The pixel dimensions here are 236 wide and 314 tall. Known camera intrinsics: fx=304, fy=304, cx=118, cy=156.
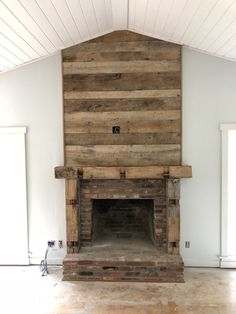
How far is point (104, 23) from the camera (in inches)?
149

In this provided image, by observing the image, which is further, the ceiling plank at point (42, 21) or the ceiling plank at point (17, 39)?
the ceiling plank at point (17, 39)

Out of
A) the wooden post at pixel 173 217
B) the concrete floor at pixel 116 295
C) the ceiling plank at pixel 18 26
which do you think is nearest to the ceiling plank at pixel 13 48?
the ceiling plank at pixel 18 26

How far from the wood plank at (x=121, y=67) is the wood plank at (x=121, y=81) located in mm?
54

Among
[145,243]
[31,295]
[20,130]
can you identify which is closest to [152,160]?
[145,243]

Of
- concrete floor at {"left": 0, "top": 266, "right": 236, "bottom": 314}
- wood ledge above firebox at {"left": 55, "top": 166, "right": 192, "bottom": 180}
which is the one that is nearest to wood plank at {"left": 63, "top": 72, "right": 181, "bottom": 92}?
wood ledge above firebox at {"left": 55, "top": 166, "right": 192, "bottom": 180}

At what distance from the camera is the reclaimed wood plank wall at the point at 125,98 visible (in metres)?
4.15

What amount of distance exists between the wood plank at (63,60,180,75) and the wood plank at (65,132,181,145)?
87 centimetres

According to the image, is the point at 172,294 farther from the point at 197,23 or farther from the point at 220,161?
the point at 197,23

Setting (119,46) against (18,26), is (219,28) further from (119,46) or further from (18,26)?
(18,26)

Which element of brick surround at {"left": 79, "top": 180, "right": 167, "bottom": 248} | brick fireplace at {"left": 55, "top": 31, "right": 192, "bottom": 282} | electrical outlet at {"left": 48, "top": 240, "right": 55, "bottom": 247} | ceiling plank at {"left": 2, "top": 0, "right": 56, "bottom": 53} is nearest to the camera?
ceiling plank at {"left": 2, "top": 0, "right": 56, "bottom": 53}

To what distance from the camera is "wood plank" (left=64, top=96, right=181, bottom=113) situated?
4.16 metres

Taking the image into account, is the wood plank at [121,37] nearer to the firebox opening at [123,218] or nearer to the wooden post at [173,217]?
the wooden post at [173,217]

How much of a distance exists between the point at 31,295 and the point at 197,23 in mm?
3629

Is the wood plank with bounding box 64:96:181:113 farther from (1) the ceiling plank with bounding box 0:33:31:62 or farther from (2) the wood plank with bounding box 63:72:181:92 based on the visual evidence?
(1) the ceiling plank with bounding box 0:33:31:62
